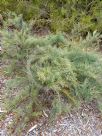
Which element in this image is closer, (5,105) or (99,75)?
(5,105)

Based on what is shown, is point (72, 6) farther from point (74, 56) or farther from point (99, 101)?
A: point (99, 101)

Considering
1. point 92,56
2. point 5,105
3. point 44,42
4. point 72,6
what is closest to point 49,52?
point 44,42

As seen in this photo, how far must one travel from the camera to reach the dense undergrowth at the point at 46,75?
2756mm

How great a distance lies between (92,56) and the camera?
316 centimetres

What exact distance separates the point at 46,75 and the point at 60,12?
1.70 meters

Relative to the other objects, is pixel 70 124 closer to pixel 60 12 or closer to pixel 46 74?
pixel 46 74

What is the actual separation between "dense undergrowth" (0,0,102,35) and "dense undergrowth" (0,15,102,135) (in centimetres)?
83

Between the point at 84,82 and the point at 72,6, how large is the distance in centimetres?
164

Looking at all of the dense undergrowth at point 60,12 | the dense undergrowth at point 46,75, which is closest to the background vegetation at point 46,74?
the dense undergrowth at point 46,75

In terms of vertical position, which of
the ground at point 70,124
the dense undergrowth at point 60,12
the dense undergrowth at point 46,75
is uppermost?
the dense undergrowth at point 60,12

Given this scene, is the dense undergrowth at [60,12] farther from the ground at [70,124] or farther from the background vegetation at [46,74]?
the ground at [70,124]

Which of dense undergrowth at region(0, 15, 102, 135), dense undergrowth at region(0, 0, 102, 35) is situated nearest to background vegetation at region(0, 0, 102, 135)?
dense undergrowth at region(0, 15, 102, 135)

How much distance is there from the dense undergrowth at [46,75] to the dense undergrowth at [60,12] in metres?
0.83

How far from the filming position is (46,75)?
2760 mm
